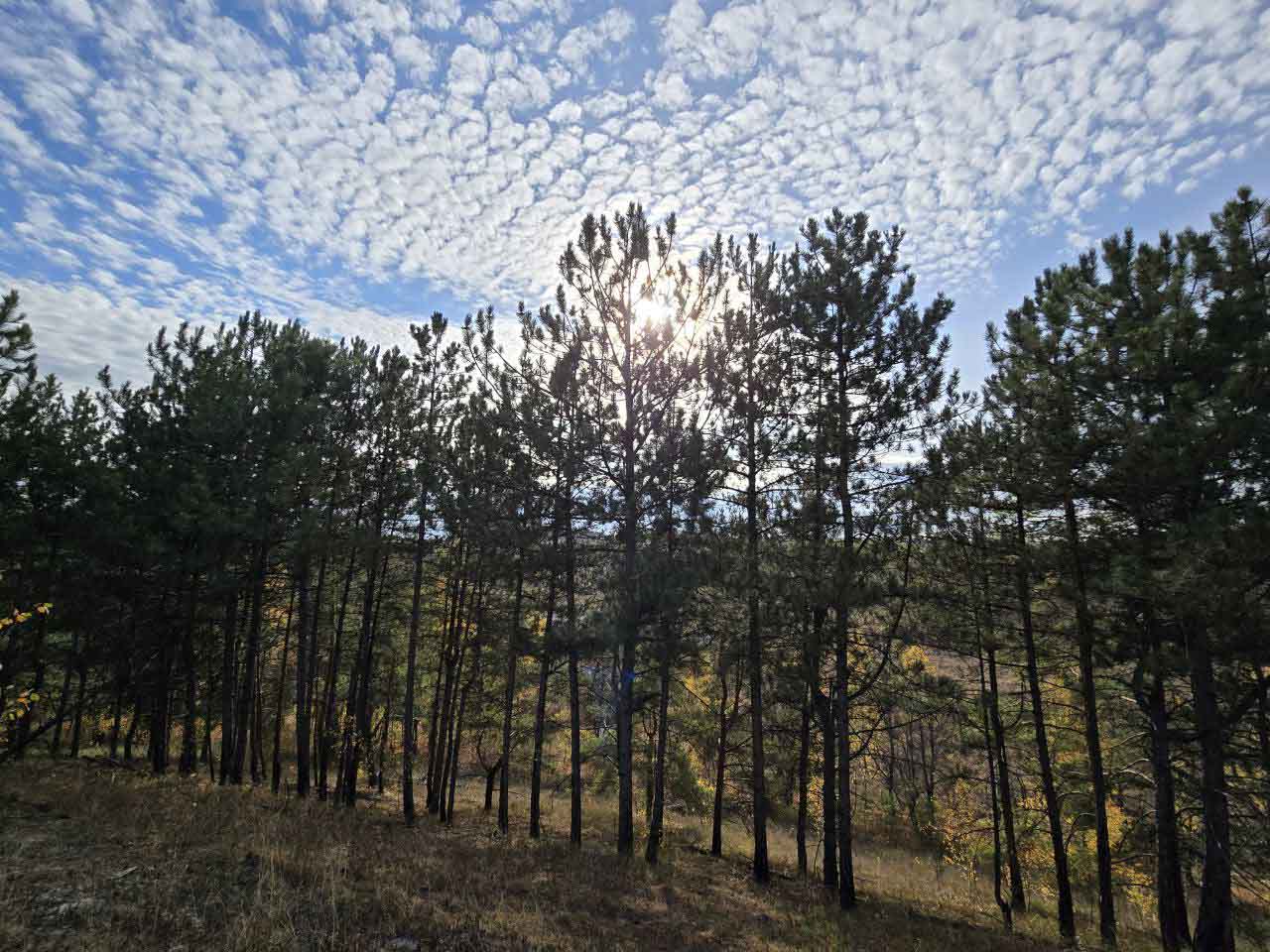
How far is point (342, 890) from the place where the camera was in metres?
6.86

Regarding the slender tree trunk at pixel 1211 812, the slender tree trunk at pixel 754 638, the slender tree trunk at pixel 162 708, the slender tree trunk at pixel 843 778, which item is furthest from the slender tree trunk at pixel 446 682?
the slender tree trunk at pixel 1211 812

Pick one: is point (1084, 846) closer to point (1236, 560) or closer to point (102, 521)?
point (1236, 560)

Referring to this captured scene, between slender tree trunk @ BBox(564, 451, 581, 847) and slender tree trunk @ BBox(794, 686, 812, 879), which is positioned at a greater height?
slender tree trunk @ BBox(564, 451, 581, 847)

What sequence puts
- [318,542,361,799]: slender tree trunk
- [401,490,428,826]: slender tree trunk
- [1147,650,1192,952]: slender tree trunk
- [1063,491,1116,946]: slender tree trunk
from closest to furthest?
[1147,650,1192,952]: slender tree trunk
[1063,491,1116,946]: slender tree trunk
[401,490,428,826]: slender tree trunk
[318,542,361,799]: slender tree trunk

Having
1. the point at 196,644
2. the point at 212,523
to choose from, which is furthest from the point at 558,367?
the point at 196,644

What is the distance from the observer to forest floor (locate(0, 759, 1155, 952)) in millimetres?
5559

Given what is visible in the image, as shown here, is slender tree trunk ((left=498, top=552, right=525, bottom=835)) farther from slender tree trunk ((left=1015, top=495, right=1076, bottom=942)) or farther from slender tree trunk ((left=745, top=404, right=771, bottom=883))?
slender tree trunk ((left=1015, top=495, right=1076, bottom=942))

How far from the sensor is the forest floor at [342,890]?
5.56 m

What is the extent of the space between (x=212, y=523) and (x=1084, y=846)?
28643 millimetres

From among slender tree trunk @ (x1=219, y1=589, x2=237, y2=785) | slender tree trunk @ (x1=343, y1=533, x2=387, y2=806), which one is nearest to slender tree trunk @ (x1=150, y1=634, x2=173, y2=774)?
slender tree trunk @ (x1=219, y1=589, x2=237, y2=785)

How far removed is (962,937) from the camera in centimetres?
1099

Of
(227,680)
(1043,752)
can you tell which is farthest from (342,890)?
(1043,752)

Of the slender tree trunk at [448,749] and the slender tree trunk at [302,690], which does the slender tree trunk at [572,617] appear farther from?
the slender tree trunk at [302,690]

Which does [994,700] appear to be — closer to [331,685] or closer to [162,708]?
[331,685]
